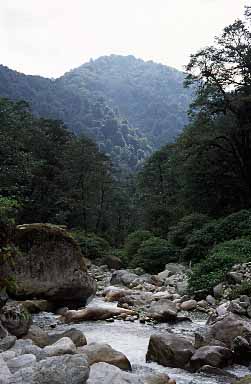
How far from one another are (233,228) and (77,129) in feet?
308

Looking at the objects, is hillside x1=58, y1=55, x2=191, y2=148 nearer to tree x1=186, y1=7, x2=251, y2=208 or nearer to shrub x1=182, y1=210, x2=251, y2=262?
tree x1=186, y1=7, x2=251, y2=208

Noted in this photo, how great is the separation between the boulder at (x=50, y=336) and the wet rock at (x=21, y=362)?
169cm

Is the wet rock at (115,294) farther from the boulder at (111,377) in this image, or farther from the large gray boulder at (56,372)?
the large gray boulder at (56,372)

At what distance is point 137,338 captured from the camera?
30.2 feet

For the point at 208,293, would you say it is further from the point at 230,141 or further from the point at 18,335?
the point at 230,141

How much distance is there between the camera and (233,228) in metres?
19.1

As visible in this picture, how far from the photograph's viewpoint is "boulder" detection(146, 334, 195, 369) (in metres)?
7.29

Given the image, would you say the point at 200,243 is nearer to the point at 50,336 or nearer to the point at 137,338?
the point at 137,338

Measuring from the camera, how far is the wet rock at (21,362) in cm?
601

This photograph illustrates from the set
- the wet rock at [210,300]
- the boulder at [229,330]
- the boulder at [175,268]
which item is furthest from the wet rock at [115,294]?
the boulder at [229,330]

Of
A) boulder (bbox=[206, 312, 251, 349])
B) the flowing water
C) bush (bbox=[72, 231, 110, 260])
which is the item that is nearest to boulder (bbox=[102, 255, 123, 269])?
bush (bbox=[72, 231, 110, 260])

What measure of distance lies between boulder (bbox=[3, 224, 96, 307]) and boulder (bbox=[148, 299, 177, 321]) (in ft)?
6.71

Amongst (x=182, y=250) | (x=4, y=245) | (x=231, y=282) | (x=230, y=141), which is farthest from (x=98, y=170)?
(x=4, y=245)

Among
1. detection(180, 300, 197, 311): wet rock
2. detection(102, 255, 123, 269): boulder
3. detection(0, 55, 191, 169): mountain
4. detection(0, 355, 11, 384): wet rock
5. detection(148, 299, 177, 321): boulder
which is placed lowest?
detection(102, 255, 123, 269): boulder
